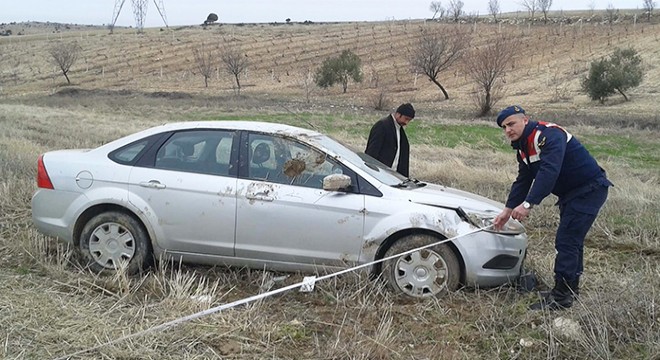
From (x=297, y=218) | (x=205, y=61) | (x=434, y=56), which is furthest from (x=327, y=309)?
(x=205, y=61)

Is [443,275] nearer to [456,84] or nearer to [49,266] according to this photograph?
[49,266]

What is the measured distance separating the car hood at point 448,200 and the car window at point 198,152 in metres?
1.55

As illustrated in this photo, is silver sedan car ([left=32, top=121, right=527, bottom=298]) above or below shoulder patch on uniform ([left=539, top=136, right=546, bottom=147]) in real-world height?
below

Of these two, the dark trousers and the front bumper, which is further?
the front bumper

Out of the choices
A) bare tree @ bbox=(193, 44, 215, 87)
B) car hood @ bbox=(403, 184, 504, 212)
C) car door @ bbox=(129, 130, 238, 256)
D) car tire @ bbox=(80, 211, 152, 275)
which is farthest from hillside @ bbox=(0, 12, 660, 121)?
car tire @ bbox=(80, 211, 152, 275)

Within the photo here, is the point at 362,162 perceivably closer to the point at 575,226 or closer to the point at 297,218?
the point at 297,218

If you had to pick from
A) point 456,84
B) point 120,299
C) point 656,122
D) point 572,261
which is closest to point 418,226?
point 572,261

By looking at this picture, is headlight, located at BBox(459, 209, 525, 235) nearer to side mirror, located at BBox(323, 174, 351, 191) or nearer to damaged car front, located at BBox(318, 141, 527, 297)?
damaged car front, located at BBox(318, 141, 527, 297)

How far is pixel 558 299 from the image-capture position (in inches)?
179

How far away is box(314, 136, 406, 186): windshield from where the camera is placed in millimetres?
5235

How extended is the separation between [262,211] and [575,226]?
7.80 feet

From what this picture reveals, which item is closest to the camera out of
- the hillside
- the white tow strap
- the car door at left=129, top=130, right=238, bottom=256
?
the white tow strap

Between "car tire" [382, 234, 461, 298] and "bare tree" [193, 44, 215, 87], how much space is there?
171 ft

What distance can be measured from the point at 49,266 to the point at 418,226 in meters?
2.95
